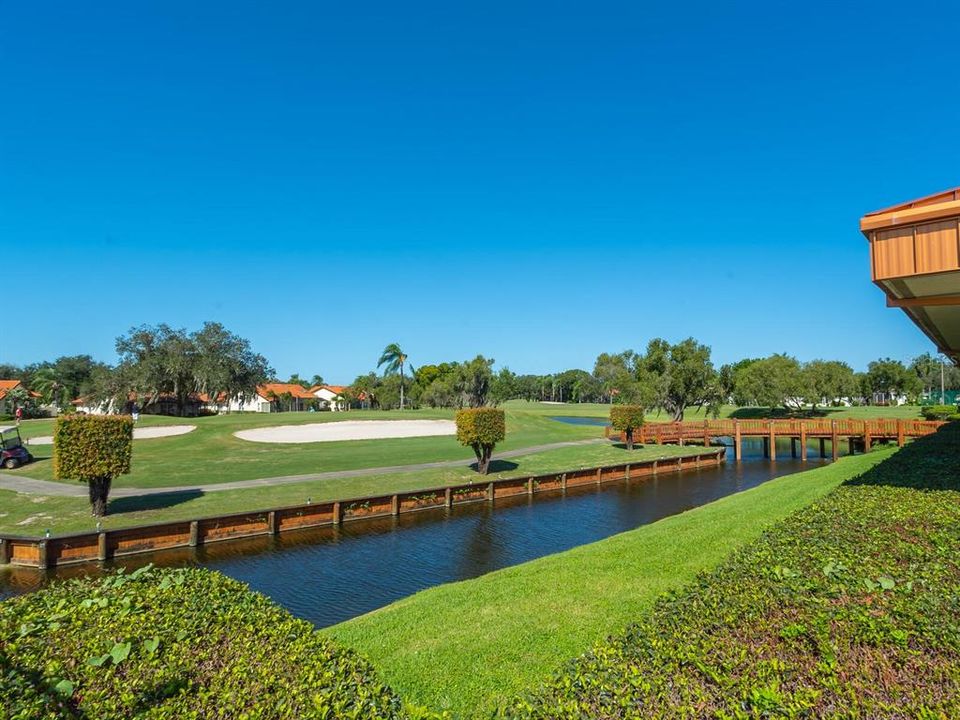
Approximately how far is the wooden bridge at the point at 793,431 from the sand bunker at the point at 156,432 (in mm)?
35149

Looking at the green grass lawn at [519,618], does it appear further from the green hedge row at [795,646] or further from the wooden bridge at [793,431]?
the wooden bridge at [793,431]

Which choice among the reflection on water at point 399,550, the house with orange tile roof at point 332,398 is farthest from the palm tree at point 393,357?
the reflection on water at point 399,550

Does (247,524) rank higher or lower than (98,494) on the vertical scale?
lower

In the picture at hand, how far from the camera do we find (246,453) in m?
36.1

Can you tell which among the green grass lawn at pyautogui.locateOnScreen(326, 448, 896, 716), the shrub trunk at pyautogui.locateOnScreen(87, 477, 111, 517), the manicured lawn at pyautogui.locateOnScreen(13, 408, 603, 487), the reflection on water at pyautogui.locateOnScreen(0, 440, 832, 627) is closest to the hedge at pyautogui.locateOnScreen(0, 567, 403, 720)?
the green grass lawn at pyautogui.locateOnScreen(326, 448, 896, 716)

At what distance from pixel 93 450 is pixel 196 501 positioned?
452 centimetres

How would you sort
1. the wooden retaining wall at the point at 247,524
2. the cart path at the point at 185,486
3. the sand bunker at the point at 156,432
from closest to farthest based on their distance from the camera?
the wooden retaining wall at the point at 247,524, the cart path at the point at 185,486, the sand bunker at the point at 156,432

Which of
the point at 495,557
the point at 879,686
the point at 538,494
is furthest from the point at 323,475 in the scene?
the point at 879,686

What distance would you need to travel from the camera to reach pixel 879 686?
355 cm

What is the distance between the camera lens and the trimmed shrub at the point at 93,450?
61.8 ft

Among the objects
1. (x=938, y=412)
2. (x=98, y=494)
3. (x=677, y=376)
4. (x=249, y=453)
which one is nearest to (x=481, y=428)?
(x=249, y=453)

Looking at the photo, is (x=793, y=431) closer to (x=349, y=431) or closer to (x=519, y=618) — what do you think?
(x=349, y=431)

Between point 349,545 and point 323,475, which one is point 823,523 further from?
point 323,475

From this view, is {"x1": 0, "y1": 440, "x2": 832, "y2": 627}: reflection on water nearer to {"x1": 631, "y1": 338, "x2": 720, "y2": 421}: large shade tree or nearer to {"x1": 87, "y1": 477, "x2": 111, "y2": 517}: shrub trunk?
{"x1": 87, "y1": 477, "x2": 111, "y2": 517}: shrub trunk
